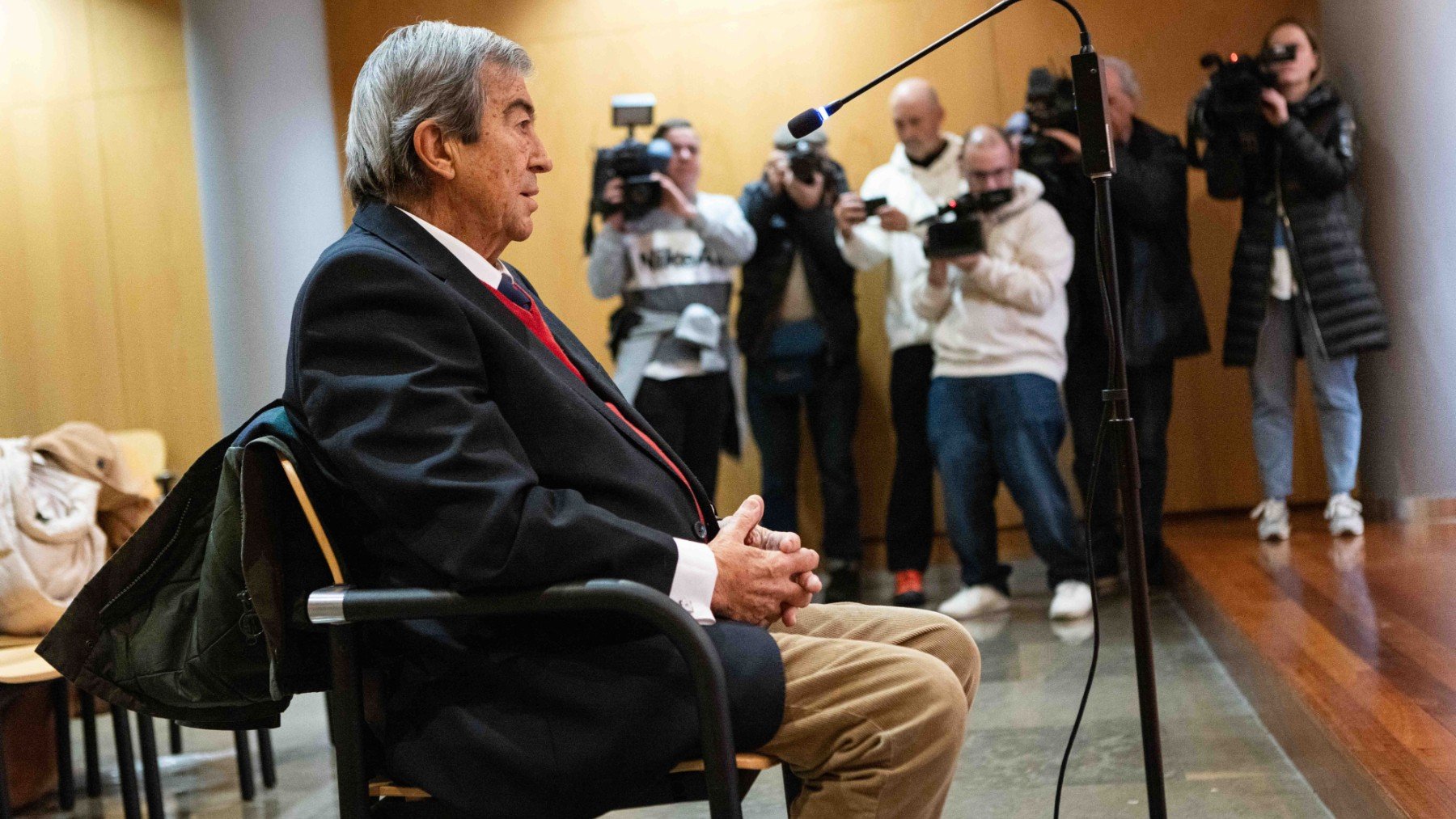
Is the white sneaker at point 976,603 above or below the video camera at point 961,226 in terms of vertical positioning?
below

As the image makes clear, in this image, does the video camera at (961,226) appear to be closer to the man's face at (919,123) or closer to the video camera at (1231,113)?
the man's face at (919,123)

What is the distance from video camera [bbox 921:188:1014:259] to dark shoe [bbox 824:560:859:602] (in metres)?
1.16

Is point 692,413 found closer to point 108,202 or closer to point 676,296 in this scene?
point 676,296

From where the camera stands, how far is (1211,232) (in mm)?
4902

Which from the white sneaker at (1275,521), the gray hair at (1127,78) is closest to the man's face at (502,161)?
the gray hair at (1127,78)

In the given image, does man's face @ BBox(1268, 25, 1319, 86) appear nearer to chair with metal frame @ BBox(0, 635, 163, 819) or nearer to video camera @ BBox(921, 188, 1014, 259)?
video camera @ BBox(921, 188, 1014, 259)

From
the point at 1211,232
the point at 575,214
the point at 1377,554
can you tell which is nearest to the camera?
the point at 1377,554

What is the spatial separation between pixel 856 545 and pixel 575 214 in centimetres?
180

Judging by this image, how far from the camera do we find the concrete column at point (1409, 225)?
3773mm

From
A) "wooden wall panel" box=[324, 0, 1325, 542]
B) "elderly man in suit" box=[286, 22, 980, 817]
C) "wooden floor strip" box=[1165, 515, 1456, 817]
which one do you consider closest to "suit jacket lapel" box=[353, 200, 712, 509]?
"elderly man in suit" box=[286, 22, 980, 817]

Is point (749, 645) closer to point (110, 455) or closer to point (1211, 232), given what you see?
point (110, 455)

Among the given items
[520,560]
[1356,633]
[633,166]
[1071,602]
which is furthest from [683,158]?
[520,560]

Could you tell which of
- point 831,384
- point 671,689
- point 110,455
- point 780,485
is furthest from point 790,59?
point 671,689

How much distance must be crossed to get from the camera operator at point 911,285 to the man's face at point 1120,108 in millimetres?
500
